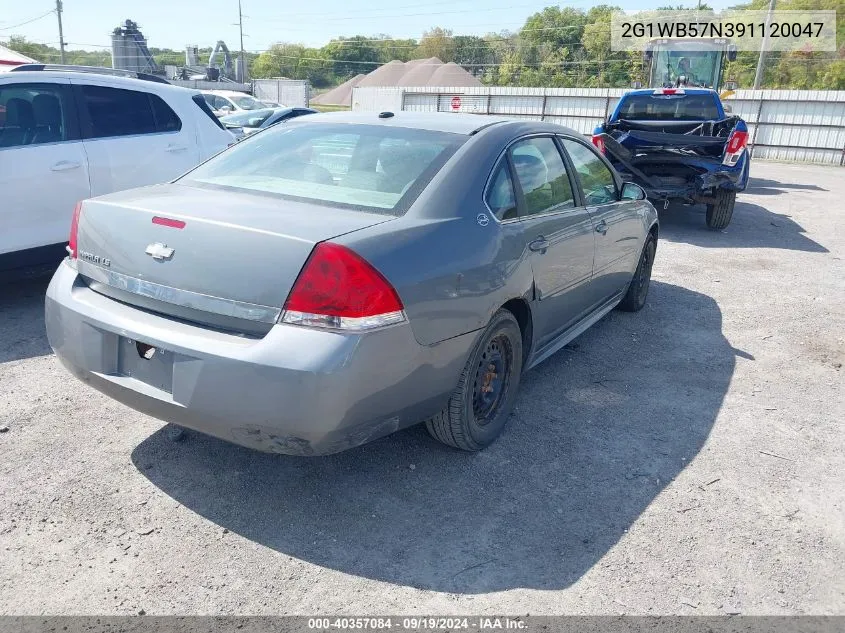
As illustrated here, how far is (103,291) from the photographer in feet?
9.99

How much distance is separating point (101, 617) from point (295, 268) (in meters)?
1.36

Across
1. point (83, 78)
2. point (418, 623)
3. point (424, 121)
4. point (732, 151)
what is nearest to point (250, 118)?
point (83, 78)

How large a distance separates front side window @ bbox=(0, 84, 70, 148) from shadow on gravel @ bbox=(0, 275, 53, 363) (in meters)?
1.23

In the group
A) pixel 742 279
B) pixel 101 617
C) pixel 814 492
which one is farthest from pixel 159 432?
pixel 742 279

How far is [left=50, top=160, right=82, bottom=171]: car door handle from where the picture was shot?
17.2 feet

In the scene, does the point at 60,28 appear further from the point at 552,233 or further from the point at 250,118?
the point at 552,233

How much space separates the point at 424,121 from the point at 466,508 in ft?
6.84

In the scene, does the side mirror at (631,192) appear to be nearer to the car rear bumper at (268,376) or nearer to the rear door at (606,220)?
the rear door at (606,220)

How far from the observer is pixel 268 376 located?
251 cm

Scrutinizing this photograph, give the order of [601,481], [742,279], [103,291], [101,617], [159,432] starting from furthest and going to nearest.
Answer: [742,279] < [159,432] < [601,481] < [103,291] < [101,617]

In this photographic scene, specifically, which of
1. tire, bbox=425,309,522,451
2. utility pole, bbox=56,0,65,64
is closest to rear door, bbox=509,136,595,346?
tire, bbox=425,309,522,451

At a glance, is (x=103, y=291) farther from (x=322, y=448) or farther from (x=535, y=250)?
(x=535, y=250)

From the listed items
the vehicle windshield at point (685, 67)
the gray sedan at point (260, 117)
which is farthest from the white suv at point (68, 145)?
the vehicle windshield at point (685, 67)

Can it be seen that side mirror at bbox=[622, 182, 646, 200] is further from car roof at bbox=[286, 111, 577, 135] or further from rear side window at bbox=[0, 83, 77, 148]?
rear side window at bbox=[0, 83, 77, 148]
